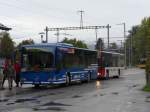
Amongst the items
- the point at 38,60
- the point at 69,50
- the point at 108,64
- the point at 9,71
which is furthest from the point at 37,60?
the point at 108,64

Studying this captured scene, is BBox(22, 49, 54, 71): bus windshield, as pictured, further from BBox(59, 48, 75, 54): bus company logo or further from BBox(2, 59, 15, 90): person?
BBox(2, 59, 15, 90): person

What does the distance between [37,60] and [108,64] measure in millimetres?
16421

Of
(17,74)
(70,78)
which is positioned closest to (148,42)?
(70,78)

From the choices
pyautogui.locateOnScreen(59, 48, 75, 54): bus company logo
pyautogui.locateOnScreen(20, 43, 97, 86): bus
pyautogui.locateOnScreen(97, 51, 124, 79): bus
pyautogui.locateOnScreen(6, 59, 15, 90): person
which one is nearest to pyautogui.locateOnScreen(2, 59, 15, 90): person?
pyautogui.locateOnScreen(6, 59, 15, 90): person

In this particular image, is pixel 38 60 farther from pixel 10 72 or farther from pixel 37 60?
pixel 10 72

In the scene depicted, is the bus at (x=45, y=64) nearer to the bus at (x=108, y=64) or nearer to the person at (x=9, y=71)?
the person at (x=9, y=71)

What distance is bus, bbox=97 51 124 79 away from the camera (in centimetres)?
4485

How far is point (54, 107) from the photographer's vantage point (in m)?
17.8

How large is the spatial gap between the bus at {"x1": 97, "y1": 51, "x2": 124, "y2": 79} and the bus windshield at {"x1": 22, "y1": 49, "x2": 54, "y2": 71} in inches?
526

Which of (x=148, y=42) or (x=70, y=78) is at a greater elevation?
(x=148, y=42)

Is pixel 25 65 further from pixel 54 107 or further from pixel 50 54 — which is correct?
pixel 54 107

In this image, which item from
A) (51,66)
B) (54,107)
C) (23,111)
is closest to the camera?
(23,111)

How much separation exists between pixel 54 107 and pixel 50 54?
544 inches

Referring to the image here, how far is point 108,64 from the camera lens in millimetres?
47031
